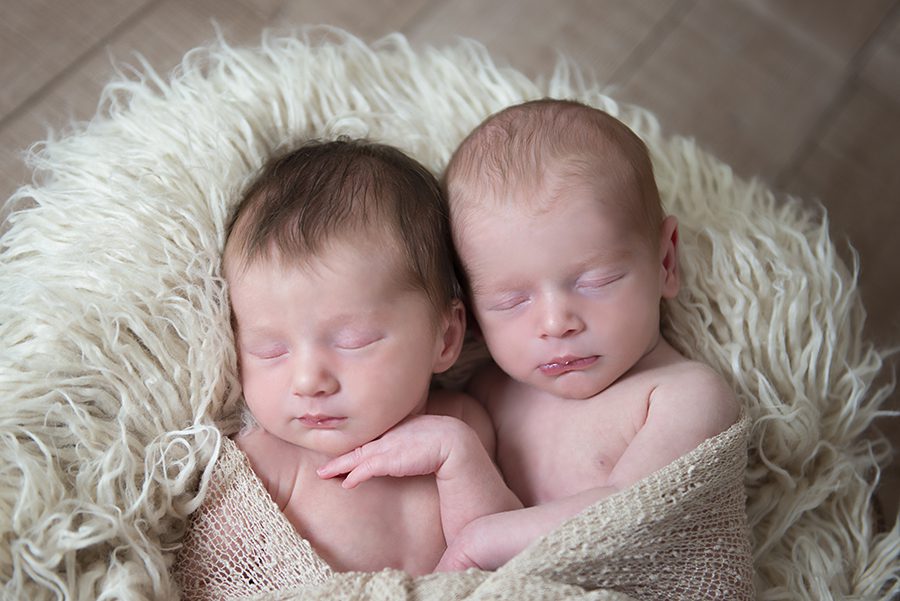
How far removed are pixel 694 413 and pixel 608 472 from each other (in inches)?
4.9

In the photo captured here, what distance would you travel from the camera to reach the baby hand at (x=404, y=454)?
42.1 inches

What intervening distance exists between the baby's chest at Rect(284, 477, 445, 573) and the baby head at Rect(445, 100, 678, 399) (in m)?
0.20

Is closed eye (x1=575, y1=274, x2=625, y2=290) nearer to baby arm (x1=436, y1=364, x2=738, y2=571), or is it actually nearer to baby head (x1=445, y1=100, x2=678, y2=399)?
baby head (x1=445, y1=100, x2=678, y2=399)

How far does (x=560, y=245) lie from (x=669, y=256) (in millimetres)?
194

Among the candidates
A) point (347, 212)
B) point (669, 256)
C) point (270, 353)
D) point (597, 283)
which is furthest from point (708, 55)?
point (270, 353)

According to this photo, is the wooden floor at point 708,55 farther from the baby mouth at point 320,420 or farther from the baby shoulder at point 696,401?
the baby mouth at point 320,420

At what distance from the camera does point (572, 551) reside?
949 millimetres

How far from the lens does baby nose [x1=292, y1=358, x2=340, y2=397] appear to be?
40.6 inches

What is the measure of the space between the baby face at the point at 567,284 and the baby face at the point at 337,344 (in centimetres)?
9

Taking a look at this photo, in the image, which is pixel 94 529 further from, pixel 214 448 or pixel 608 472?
pixel 608 472

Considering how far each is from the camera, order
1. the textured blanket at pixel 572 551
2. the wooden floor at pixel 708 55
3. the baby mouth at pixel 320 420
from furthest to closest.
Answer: the wooden floor at pixel 708 55 < the baby mouth at pixel 320 420 < the textured blanket at pixel 572 551

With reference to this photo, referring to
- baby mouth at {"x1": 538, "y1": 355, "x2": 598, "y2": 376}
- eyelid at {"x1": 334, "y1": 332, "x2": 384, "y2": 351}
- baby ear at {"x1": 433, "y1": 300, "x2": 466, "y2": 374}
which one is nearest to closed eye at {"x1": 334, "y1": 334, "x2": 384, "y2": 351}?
eyelid at {"x1": 334, "y1": 332, "x2": 384, "y2": 351}

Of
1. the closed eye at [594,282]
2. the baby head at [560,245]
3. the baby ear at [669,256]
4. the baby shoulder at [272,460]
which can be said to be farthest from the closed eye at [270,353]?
the baby ear at [669,256]

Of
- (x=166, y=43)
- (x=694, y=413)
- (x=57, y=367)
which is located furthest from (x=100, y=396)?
(x=166, y=43)
